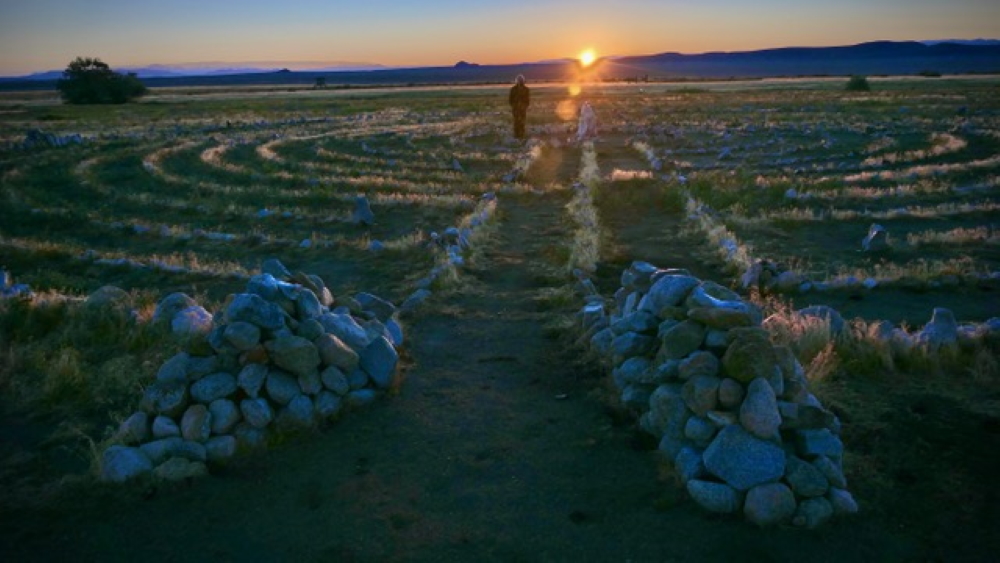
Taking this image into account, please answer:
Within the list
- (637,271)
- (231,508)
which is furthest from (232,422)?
(637,271)

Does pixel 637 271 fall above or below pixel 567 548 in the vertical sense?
above

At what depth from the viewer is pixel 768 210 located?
20.1 meters

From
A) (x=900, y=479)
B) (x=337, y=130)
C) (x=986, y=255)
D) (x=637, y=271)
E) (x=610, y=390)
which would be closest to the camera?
(x=900, y=479)

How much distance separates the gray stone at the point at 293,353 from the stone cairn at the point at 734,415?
Answer: 356cm

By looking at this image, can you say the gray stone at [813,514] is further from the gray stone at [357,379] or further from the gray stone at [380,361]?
the gray stone at [357,379]

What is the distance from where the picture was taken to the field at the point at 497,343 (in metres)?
6.40

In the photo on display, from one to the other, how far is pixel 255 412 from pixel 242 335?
2.87 feet

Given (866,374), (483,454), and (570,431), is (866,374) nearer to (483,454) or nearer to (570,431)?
(570,431)

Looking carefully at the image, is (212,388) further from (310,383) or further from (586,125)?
(586,125)

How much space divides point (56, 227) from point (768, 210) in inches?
773

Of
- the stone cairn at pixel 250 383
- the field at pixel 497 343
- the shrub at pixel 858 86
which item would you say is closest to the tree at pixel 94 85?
the field at pixel 497 343

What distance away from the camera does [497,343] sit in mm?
10797

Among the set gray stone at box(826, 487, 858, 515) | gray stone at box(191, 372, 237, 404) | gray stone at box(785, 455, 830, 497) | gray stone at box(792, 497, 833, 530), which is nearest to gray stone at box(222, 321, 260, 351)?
gray stone at box(191, 372, 237, 404)

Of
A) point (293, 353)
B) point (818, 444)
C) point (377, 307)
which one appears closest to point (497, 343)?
point (377, 307)
